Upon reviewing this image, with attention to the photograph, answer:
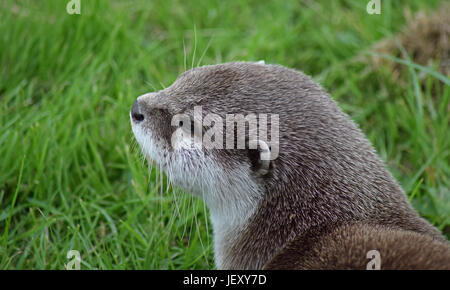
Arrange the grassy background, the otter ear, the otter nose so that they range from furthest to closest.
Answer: the grassy background < the otter nose < the otter ear

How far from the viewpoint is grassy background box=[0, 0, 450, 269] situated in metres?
→ 3.00

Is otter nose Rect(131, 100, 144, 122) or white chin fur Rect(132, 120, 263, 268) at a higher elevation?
otter nose Rect(131, 100, 144, 122)

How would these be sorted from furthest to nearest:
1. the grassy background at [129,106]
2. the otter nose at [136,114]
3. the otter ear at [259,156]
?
the grassy background at [129,106] < the otter nose at [136,114] < the otter ear at [259,156]

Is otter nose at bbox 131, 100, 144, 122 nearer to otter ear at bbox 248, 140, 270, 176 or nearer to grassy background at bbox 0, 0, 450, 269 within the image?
grassy background at bbox 0, 0, 450, 269

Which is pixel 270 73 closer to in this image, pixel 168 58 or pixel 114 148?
pixel 114 148

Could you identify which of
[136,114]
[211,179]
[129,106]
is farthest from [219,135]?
[129,106]

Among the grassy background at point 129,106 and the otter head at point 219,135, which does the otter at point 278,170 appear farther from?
the grassy background at point 129,106

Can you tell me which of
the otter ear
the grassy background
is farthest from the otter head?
the grassy background

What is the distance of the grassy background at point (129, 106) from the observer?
9.86 ft

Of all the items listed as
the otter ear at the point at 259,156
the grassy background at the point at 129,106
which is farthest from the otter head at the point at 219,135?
the grassy background at the point at 129,106

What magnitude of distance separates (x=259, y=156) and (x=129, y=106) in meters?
1.54
